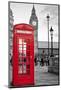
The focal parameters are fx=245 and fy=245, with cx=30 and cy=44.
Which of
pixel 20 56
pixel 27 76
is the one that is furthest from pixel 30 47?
pixel 27 76

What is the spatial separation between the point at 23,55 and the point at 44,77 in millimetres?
476

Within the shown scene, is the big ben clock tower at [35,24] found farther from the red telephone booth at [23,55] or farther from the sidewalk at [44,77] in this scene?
the sidewalk at [44,77]

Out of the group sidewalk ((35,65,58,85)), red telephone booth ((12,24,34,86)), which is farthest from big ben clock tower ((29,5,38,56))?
sidewalk ((35,65,58,85))

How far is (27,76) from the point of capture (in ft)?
12.5

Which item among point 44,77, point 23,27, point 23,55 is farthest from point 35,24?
point 44,77

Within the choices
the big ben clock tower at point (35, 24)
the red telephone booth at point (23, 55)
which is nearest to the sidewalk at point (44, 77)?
the red telephone booth at point (23, 55)

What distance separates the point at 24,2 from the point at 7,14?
12.6 inches

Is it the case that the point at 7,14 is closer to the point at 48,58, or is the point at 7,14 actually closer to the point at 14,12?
the point at 14,12

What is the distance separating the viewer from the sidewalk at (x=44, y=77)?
3.76 meters

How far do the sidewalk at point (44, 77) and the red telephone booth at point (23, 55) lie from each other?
78 millimetres

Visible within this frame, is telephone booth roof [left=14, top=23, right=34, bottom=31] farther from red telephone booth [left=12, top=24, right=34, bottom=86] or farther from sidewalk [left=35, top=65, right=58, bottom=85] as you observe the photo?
sidewalk [left=35, top=65, right=58, bottom=85]

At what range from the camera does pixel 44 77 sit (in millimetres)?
3805

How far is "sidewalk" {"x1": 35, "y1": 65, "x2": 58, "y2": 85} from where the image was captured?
376cm

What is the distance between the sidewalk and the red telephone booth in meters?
0.08
